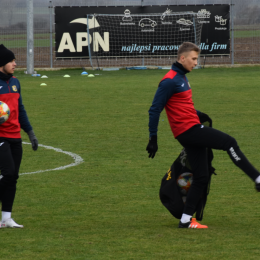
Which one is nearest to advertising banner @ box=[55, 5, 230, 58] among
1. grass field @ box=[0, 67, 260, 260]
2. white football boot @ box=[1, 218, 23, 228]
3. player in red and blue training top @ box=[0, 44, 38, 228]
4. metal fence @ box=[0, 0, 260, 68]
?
metal fence @ box=[0, 0, 260, 68]

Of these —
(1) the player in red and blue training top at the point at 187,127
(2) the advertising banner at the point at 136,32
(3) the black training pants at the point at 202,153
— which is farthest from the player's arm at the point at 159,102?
(2) the advertising banner at the point at 136,32

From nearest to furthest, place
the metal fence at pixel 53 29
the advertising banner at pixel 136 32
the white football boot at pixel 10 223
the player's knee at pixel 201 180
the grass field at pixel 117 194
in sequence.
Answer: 1. the grass field at pixel 117 194
2. the player's knee at pixel 201 180
3. the white football boot at pixel 10 223
4. the advertising banner at pixel 136 32
5. the metal fence at pixel 53 29

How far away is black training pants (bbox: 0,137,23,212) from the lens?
568 centimetres

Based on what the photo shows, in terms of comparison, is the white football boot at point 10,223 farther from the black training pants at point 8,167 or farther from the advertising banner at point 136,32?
the advertising banner at point 136,32

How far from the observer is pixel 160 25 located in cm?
2983

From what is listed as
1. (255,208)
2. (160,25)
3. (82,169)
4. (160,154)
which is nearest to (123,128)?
(160,154)

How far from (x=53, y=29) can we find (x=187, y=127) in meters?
25.2

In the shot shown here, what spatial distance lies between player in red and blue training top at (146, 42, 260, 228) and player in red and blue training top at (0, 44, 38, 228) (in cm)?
131

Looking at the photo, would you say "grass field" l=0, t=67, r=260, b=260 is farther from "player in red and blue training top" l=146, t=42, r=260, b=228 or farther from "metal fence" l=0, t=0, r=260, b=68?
"metal fence" l=0, t=0, r=260, b=68

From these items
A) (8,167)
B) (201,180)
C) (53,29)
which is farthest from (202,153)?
(53,29)

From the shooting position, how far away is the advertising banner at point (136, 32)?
29562 millimetres

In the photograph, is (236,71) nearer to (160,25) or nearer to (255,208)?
(160,25)

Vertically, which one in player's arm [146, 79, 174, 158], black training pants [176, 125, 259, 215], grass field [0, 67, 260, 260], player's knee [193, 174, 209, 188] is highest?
player's arm [146, 79, 174, 158]

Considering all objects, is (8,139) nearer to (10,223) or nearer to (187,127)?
(10,223)
